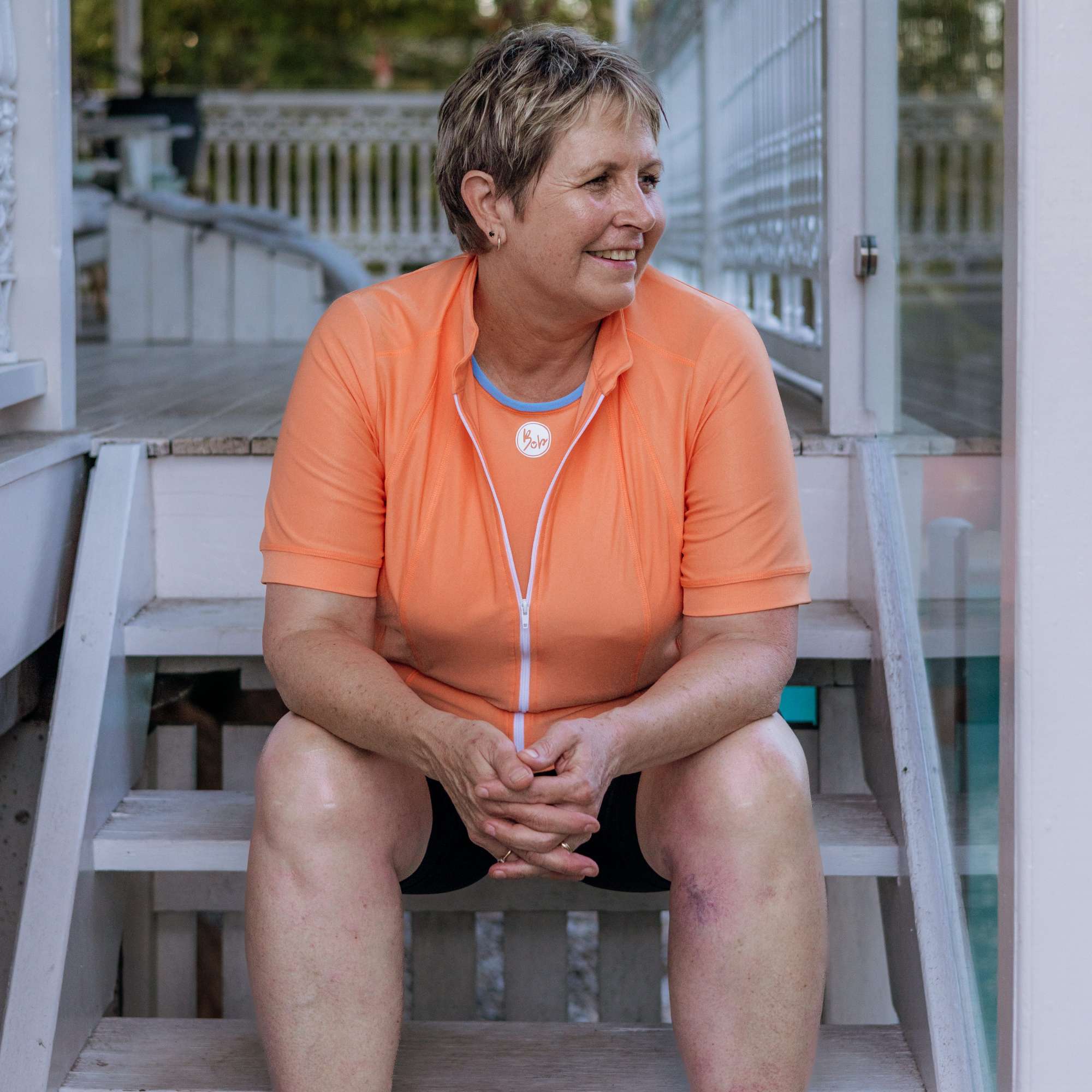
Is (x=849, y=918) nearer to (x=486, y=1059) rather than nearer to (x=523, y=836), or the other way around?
(x=486, y=1059)

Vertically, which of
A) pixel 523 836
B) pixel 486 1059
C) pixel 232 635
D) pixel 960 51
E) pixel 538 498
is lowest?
pixel 486 1059

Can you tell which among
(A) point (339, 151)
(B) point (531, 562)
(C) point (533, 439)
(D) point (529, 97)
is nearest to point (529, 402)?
(C) point (533, 439)

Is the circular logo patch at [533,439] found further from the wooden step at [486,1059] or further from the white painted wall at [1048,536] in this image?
the wooden step at [486,1059]

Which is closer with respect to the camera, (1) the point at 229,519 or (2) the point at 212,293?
(1) the point at 229,519

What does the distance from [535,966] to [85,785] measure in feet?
3.26

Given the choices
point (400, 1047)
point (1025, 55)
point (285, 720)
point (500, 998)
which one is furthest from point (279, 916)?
point (500, 998)

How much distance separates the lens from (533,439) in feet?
5.21

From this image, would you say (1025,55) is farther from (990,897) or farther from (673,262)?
(673,262)

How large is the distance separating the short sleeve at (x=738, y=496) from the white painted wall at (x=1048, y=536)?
0.30 metres

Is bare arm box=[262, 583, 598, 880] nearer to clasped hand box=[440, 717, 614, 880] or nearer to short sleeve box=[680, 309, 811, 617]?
clasped hand box=[440, 717, 614, 880]

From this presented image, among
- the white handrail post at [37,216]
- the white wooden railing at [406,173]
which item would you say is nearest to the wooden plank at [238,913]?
the white handrail post at [37,216]

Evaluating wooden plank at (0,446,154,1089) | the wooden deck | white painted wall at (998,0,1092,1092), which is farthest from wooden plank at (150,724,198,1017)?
white painted wall at (998,0,1092,1092)

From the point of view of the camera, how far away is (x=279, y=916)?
4.64 ft

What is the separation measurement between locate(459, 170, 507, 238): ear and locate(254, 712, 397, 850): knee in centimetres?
59
